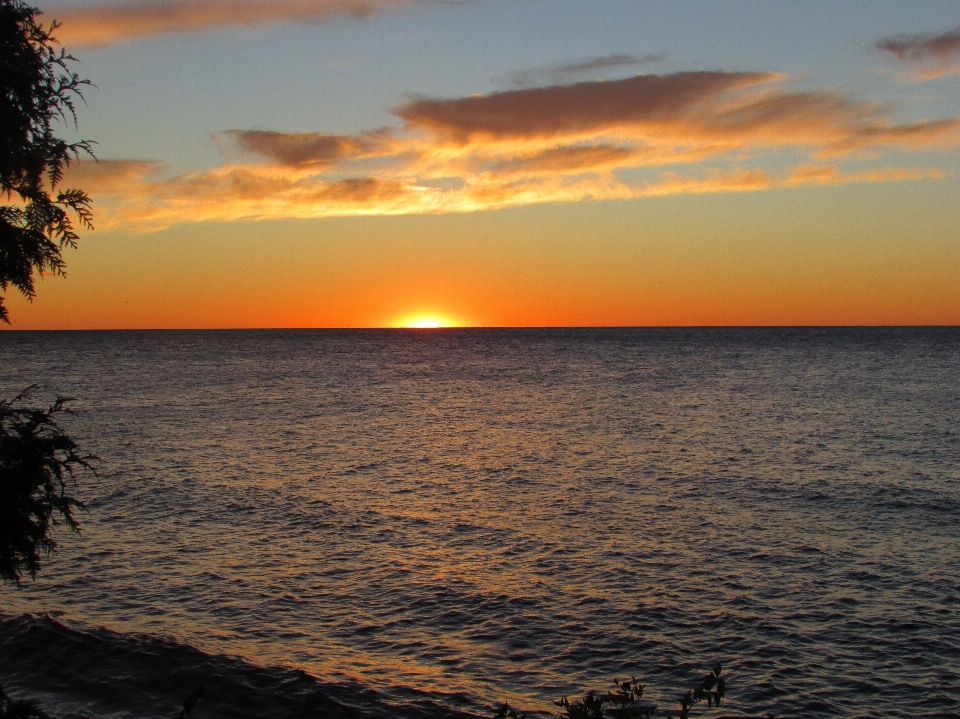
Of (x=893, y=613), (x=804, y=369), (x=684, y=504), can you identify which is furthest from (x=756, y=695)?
(x=804, y=369)

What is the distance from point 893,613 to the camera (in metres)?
21.8

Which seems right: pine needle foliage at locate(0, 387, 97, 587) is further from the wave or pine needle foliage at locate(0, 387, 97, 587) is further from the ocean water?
the ocean water

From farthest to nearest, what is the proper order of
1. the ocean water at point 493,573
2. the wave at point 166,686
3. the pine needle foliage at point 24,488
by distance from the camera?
the ocean water at point 493,573, the wave at point 166,686, the pine needle foliage at point 24,488

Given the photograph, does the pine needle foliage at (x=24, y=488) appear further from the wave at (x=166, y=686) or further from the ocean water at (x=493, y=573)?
the ocean water at (x=493, y=573)

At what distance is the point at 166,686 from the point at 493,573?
10714mm

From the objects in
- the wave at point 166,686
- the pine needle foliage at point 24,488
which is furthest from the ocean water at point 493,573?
the pine needle foliage at point 24,488

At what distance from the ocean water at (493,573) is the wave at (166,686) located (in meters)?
0.06

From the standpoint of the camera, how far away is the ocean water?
59.0 ft

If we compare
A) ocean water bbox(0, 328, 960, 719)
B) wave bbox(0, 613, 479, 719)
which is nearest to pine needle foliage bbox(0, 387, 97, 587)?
wave bbox(0, 613, 479, 719)

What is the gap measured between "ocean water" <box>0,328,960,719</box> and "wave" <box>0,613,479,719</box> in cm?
6

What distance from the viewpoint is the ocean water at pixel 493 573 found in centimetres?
1798

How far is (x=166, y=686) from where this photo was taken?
17641 mm

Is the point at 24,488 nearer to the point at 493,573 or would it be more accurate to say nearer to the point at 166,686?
the point at 166,686

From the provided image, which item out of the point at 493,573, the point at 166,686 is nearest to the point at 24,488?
the point at 166,686
